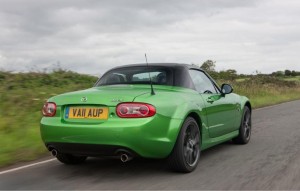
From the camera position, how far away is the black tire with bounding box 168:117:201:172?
18.9 feet

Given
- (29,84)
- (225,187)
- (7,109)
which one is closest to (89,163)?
(225,187)

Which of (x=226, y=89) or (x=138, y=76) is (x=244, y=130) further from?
(x=138, y=76)

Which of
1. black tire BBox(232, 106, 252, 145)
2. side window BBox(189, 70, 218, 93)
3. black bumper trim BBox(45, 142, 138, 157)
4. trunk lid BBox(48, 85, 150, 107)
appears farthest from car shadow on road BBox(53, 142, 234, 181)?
black tire BBox(232, 106, 252, 145)

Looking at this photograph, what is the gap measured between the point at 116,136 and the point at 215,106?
2.24m

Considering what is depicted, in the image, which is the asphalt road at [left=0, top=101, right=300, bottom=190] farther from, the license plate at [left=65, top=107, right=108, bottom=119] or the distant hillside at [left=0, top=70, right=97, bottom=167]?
the distant hillside at [left=0, top=70, right=97, bottom=167]

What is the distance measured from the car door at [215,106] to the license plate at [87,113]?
1700mm

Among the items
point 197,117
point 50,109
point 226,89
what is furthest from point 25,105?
point 197,117

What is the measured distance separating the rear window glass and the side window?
1.76 feet

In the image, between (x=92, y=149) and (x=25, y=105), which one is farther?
(x=25, y=105)

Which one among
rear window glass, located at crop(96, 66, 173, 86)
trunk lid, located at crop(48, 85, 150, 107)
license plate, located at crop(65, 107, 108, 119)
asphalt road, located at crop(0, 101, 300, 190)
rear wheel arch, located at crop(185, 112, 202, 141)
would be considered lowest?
asphalt road, located at crop(0, 101, 300, 190)

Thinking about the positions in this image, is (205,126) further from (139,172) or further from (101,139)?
(101,139)

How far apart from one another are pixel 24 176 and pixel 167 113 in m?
1.97

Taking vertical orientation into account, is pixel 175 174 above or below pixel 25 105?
below

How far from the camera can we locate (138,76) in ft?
21.7
